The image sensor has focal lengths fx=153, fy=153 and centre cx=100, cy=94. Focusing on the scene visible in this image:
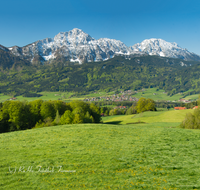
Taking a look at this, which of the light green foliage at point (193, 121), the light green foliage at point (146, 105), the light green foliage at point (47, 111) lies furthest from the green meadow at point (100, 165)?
the light green foliage at point (146, 105)

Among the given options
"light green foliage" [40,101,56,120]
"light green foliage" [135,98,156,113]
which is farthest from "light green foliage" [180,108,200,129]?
"light green foliage" [135,98,156,113]

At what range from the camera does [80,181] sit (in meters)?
14.3

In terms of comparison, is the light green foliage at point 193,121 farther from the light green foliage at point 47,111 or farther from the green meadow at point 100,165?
the light green foliage at point 47,111

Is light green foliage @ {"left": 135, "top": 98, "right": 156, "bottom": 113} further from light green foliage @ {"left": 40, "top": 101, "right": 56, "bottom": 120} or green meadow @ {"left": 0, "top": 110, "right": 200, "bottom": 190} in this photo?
green meadow @ {"left": 0, "top": 110, "right": 200, "bottom": 190}

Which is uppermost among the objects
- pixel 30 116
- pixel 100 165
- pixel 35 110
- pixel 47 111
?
pixel 100 165

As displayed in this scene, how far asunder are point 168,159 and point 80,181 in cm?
1158

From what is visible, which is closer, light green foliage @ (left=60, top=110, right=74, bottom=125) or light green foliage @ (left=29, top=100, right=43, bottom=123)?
light green foliage @ (left=60, top=110, right=74, bottom=125)

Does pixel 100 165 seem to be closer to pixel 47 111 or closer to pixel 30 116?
pixel 47 111

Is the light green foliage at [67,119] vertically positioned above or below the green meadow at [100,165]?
below

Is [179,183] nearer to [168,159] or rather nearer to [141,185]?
[141,185]

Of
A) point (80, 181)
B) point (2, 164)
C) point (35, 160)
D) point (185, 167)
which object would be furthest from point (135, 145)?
point (2, 164)

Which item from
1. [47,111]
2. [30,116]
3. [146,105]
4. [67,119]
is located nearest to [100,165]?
[67,119]

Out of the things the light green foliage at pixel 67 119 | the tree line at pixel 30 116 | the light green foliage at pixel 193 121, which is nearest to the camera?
the light green foliage at pixel 193 121

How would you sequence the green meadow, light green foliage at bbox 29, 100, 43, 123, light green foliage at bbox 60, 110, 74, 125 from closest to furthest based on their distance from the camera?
the green meadow, light green foliage at bbox 60, 110, 74, 125, light green foliage at bbox 29, 100, 43, 123
